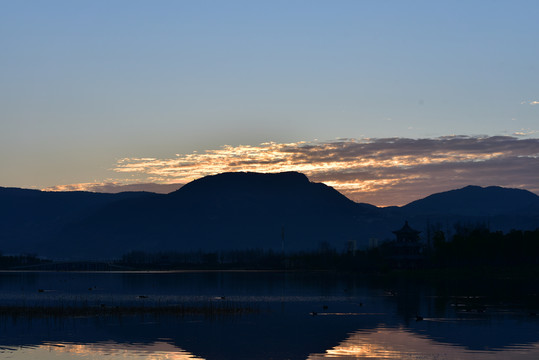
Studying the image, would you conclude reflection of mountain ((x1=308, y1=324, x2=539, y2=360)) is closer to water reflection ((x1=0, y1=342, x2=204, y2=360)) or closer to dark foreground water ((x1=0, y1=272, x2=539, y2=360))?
dark foreground water ((x1=0, y1=272, x2=539, y2=360))

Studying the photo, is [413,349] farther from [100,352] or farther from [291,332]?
[100,352]

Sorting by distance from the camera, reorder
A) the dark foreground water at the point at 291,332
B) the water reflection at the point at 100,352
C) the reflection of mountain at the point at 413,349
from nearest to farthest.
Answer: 1. the reflection of mountain at the point at 413,349
2. the water reflection at the point at 100,352
3. the dark foreground water at the point at 291,332

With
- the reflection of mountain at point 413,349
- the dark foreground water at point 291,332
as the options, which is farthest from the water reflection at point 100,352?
the reflection of mountain at point 413,349

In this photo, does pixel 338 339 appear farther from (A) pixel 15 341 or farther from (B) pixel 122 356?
(A) pixel 15 341

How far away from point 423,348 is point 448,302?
44.9 metres

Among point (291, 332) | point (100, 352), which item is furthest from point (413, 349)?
point (100, 352)

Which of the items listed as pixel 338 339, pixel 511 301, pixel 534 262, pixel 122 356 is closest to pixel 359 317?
pixel 338 339

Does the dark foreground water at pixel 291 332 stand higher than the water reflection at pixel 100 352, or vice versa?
the dark foreground water at pixel 291 332

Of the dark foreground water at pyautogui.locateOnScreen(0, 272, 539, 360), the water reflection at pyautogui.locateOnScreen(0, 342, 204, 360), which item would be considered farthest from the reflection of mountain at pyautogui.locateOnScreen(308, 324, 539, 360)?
the water reflection at pyautogui.locateOnScreen(0, 342, 204, 360)

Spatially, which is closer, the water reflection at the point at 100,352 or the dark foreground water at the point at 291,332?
the water reflection at the point at 100,352

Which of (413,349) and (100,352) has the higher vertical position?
(413,349)

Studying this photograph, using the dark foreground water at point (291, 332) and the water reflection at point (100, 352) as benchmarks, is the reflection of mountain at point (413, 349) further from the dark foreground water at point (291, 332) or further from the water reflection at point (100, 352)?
the water reflection at point (100, 352)

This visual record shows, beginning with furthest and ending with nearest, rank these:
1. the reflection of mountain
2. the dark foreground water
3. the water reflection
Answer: the dark foreground water
the water reflection
the reflection of mountain

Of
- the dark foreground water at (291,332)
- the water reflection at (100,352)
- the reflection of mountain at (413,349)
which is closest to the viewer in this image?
the reflection of mountain at (413,349)
